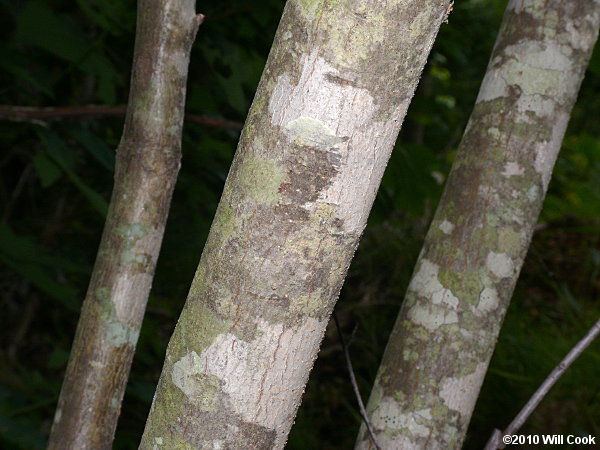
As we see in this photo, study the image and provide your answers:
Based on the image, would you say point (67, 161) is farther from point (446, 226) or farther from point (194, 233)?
point (446, 226)

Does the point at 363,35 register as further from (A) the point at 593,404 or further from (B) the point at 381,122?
(A) the point at 593,404

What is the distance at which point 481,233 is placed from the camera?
47.9 inches

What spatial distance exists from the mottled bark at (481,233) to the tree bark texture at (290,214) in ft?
1.87

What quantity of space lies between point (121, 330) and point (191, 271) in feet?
6.94

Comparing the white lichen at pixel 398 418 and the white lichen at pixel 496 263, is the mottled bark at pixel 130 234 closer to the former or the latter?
the white lichen at pixel 398 418

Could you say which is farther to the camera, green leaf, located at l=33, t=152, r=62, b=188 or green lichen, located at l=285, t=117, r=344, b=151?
green leaf, located at l=33, t=152, r=62, b=188

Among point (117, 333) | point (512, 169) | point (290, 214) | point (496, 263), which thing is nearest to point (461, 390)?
point (496, 263)

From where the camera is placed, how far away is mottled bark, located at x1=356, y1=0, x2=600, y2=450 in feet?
3.85

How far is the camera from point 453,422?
1.17 m

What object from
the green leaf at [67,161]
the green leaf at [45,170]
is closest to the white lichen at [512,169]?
the green leaf at [67,161]

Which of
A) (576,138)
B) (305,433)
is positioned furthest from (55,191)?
(576,138)

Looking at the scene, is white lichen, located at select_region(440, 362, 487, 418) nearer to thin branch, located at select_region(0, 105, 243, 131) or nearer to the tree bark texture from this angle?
the tree bark texture

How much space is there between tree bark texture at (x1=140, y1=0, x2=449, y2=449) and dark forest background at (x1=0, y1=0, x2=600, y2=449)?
3.34 feet

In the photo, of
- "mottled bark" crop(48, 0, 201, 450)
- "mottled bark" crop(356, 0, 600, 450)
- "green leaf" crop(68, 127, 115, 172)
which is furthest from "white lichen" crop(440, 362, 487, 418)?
"green leaf" crop(68, 127, 115, 172)
